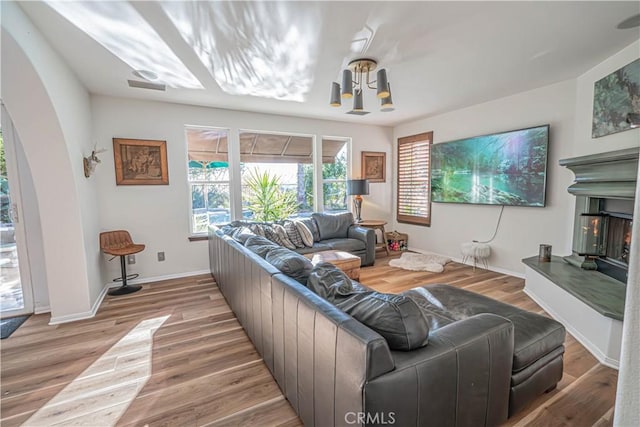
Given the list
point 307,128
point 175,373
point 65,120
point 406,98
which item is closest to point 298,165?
point 307,128

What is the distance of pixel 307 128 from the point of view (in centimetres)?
498

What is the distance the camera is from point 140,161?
3.84 m

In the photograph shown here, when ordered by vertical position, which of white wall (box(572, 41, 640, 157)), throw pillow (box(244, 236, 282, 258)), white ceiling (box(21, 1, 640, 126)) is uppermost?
white ceiling (box(21, 1, 640, 126))

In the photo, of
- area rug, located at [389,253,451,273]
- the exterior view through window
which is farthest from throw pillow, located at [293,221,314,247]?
area rug, located at [389,253,451,273]

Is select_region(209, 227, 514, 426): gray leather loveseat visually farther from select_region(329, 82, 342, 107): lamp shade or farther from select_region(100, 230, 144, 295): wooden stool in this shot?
select_region(100, 230, 144, 295): wooden stool

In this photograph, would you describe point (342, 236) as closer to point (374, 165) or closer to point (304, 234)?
point (304, 234)

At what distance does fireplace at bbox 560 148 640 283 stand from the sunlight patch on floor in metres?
3.97

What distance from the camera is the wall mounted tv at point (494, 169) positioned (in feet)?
11.9

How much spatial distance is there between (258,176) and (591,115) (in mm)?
4197

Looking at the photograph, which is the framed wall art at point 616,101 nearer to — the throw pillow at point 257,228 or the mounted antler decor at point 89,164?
Answer: the throw pillow at point 257,228

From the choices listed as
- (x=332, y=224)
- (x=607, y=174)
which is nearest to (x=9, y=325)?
(x=332, y=224)

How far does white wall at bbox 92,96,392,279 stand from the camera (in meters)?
3.68

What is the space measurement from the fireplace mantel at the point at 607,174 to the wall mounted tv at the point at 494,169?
26.6 inches

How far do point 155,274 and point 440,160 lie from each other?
15.6 ft
